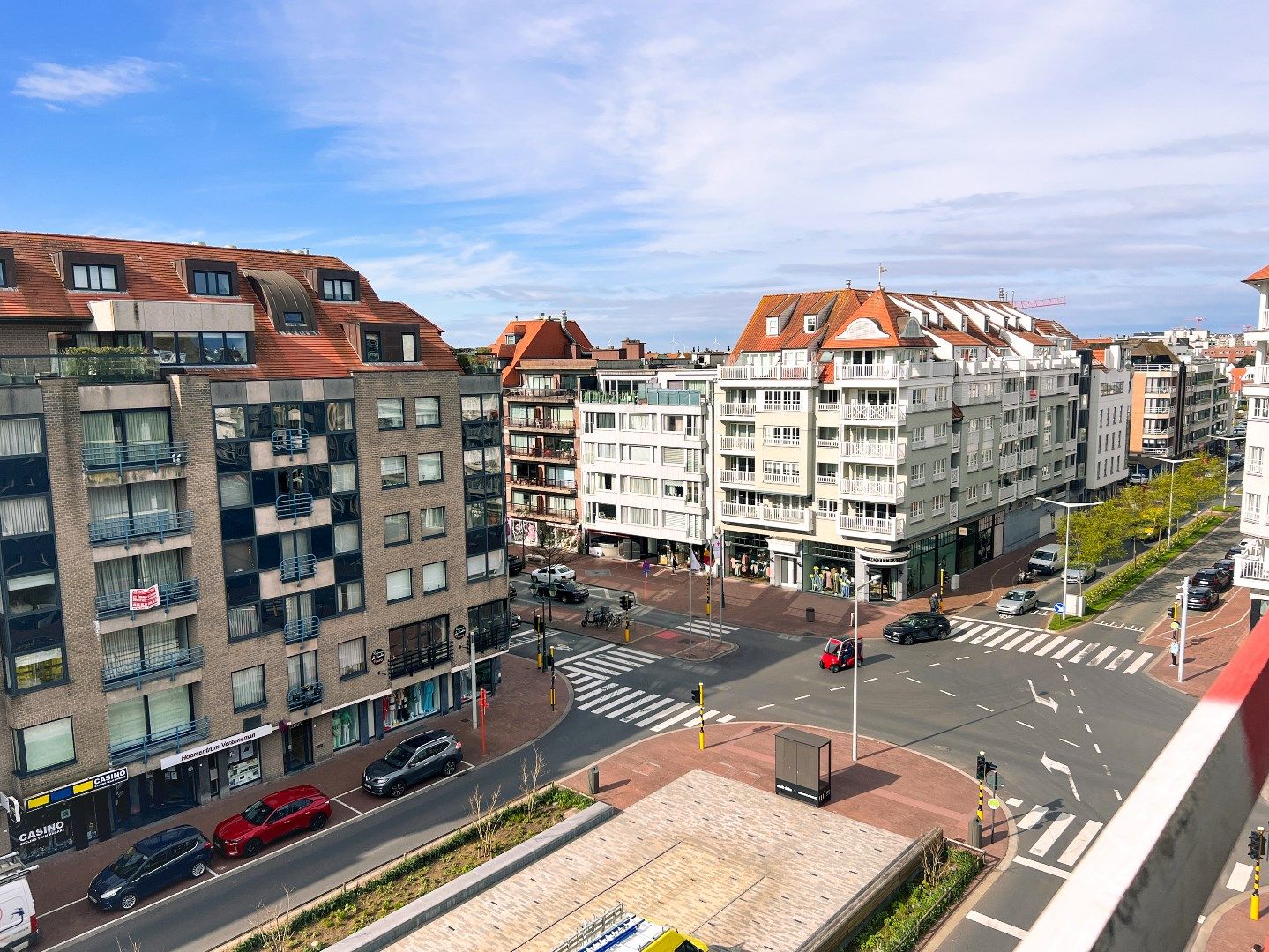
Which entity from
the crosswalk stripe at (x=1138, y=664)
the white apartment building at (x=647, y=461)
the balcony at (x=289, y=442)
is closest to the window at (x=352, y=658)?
the balcony at (x=289, y=442)

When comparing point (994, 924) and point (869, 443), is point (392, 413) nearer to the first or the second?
point (994, 924)

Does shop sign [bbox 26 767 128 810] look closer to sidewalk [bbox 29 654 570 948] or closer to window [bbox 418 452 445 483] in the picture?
sidewalk [bbox 29 654 570 948]

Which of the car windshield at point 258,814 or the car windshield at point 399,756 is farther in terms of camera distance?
the car windshield at point 399,756

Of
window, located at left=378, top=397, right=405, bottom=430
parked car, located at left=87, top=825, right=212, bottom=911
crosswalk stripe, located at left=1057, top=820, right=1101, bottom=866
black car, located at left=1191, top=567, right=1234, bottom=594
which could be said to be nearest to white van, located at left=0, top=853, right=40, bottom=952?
parked car, located at left=87, top=825, right=212, bottom=911

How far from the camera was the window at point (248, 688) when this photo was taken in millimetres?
38438

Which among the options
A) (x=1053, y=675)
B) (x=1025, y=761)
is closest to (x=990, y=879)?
(x=1025, y=761)

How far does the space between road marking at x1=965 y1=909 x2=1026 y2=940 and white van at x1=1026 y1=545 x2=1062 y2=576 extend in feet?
165

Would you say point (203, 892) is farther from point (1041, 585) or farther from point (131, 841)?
point (1041, 585)

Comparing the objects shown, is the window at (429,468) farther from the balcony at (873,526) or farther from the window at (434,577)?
the balcony at (873,526)

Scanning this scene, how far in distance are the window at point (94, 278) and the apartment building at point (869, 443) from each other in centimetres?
4492

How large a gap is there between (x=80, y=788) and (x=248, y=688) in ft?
22.8

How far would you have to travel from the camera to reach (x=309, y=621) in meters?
41.0

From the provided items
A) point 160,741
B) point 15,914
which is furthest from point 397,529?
point 15,914

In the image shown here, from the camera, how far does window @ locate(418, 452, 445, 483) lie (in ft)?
148
